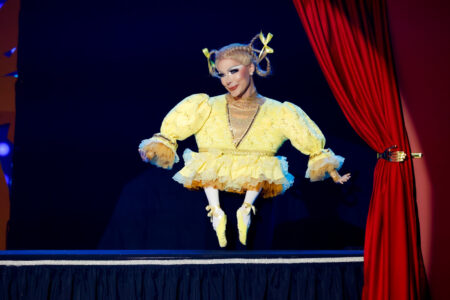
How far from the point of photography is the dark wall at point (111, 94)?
311cm

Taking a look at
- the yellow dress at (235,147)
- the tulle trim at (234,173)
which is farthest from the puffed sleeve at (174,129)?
the tulle trim at (234,173)

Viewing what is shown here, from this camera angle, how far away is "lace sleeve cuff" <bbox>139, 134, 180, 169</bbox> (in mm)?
2756

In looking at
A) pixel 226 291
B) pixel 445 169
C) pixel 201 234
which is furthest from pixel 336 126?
pixel 226 291

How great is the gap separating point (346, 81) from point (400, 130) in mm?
381

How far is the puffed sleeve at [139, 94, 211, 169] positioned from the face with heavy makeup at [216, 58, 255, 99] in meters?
0.18

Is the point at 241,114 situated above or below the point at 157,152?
above

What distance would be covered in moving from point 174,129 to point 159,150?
0.17m

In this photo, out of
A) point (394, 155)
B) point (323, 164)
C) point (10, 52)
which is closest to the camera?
point (394, 155)

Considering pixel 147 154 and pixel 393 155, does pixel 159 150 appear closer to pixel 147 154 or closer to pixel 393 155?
pixel 147 154

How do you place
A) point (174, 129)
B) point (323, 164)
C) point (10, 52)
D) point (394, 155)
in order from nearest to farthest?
point (394, 155) < point (323, 164) < point (174, 129) < point (10, 52)

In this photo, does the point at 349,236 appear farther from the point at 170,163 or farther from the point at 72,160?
the point at 72,160

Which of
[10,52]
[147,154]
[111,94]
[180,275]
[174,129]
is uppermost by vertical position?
[10,52]

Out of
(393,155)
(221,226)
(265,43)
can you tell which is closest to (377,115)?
(393,155)

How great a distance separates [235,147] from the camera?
9.44ft
